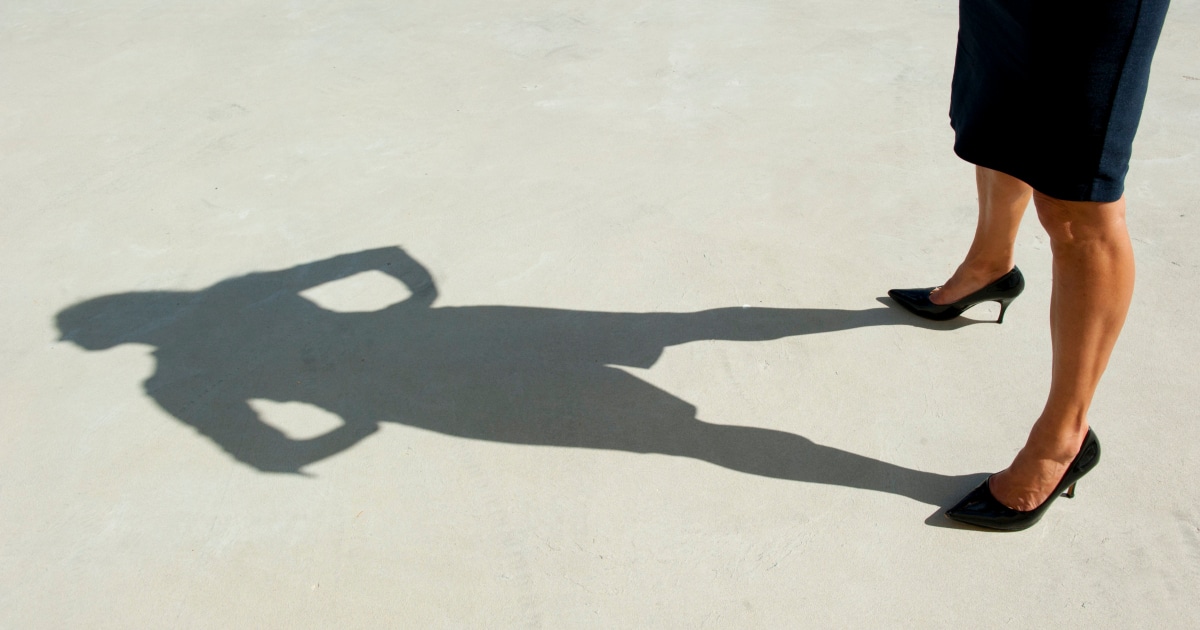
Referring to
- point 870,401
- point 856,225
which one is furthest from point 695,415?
point 856,225

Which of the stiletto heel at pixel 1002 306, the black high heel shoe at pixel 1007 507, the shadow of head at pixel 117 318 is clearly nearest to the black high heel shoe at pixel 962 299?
the stiletto heel at pixel 1002 306

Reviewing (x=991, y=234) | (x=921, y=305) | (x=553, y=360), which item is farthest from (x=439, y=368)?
(x=991, y=234)

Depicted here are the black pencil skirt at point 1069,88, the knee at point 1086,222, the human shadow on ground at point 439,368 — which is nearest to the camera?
the black pencil skirt at point 1069,88

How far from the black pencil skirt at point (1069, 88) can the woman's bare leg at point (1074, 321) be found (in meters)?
0.05

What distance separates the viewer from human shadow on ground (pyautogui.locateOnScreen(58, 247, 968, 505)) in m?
1.70

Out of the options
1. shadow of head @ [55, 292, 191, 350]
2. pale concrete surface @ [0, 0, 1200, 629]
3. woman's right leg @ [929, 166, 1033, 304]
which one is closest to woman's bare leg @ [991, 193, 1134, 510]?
pale concrete surface @ [0, 0, 1200, 629]

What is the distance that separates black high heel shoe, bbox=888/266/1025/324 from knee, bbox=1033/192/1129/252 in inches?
22.1

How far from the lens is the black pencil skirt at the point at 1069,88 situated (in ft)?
4.00

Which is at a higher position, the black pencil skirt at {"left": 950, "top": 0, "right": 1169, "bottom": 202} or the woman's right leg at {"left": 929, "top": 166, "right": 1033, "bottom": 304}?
the black pencil skirt at {"left": 950, "top": 0, "right": 1169, "bottom": 202}

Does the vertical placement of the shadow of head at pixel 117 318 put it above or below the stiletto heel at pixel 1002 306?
above

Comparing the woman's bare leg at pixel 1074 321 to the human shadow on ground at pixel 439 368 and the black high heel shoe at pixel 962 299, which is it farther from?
the black high heel shoe at pixel 962 299

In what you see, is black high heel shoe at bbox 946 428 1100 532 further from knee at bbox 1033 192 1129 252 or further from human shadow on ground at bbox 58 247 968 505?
knee at bbox 1033 192 1129 252

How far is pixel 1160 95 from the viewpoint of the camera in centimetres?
284

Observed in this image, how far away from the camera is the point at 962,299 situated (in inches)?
75.7
